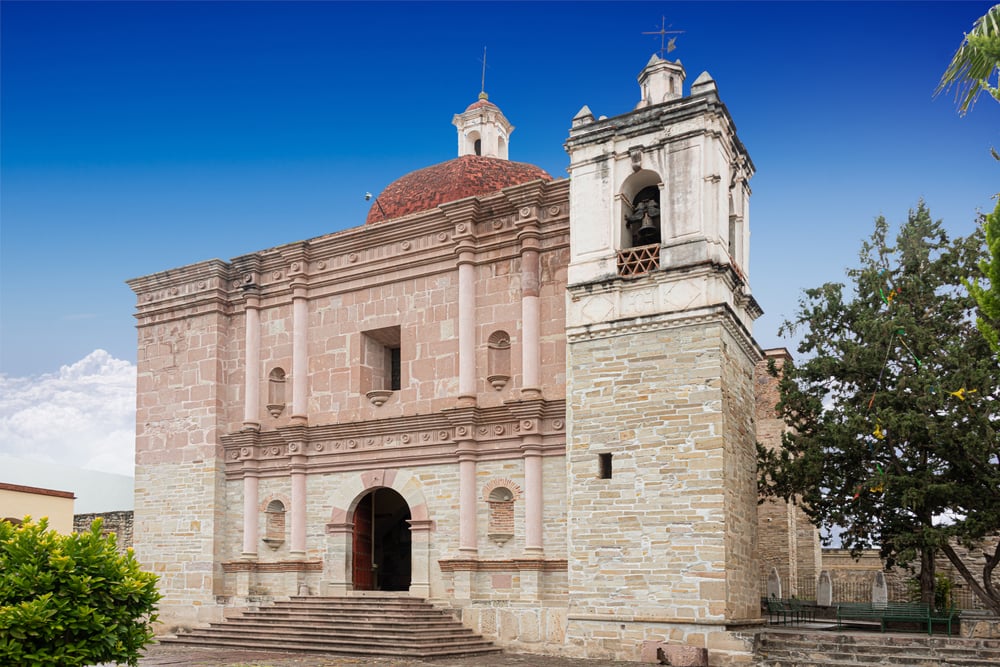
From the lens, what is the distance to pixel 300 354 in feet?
60.8

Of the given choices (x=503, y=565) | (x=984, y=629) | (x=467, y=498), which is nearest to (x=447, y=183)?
(x=467, y=498)

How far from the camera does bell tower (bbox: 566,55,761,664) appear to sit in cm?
1382

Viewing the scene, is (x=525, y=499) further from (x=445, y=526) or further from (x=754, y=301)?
(x=754, y=301)

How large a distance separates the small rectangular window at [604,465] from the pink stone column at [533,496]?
1246 mm

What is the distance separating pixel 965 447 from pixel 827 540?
2.88 meters

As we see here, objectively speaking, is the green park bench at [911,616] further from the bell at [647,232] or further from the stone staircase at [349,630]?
the bell at [647,232]

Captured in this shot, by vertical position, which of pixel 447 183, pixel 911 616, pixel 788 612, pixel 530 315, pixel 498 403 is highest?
pixel 447 183

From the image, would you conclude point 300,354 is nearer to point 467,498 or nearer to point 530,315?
point 467,498

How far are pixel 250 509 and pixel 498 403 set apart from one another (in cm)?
545

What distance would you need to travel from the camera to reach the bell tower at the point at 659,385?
13.8 meters

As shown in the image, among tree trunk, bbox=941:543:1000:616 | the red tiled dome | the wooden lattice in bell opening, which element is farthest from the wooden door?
tree trunk, bbox=941:543:1000:616

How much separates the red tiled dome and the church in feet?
0.22

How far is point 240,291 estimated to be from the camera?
19688mm

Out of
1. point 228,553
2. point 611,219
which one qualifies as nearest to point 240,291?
point 228,553
